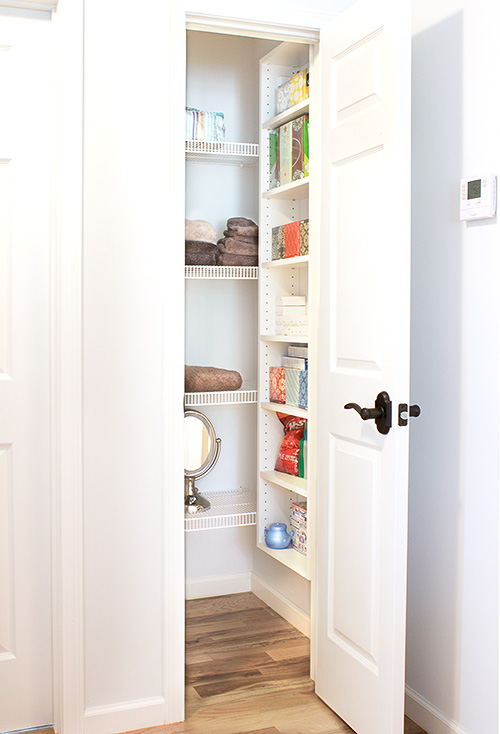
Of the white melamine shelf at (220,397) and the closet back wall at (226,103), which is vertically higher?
the closet back wall at (226,103)

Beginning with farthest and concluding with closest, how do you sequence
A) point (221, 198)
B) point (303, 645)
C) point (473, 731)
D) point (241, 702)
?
point (221, 198)
point (303, 645)
point (241, 702)
point (473, 731)

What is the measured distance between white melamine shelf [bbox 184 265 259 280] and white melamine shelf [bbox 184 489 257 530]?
0.92m

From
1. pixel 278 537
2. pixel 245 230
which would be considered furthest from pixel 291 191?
pixel 278 537

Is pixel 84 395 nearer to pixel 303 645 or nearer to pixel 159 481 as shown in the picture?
pixel 159 481

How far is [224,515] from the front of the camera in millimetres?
2797

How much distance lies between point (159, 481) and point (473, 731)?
1.13m

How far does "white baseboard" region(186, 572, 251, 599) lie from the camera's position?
3.26 metres

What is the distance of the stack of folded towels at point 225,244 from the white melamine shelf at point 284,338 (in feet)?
1.04

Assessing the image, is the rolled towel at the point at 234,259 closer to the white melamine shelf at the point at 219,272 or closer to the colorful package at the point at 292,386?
the white melamine shelf at the point at 219,272

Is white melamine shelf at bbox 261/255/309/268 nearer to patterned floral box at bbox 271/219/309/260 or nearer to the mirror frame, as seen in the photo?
patterned floral box at bbox 271/219/309/260

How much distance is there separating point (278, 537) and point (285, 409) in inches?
21.1

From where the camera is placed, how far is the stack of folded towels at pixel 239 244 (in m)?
2.94

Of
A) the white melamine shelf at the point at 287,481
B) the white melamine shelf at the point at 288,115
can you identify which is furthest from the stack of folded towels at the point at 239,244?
the white melamine shelf at the point at 287,481

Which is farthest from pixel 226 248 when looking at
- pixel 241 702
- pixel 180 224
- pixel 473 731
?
pixel 473 731
